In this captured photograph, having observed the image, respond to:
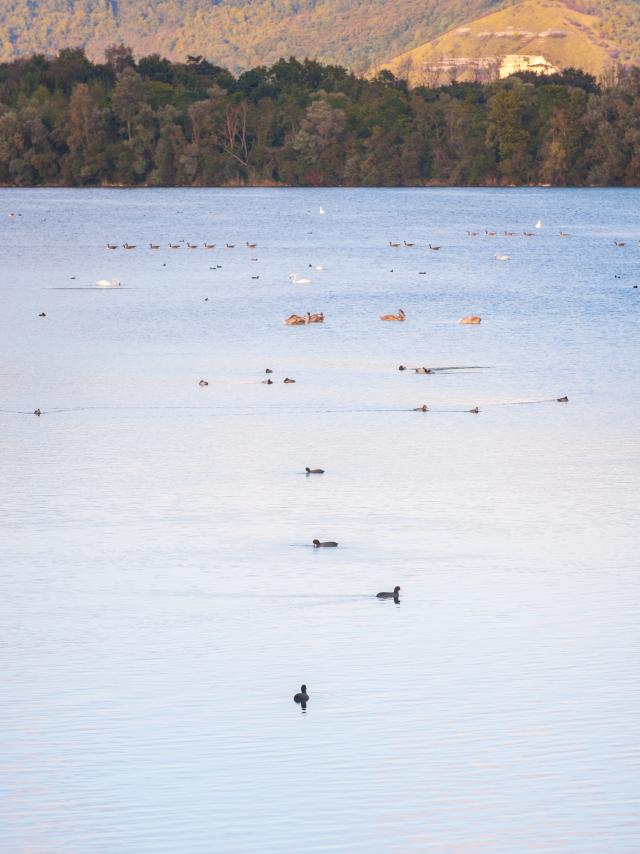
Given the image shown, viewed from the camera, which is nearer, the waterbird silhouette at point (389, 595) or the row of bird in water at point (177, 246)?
the waterbird silhouette at point (389, 595)

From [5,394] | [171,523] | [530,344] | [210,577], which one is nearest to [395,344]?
[530,344]

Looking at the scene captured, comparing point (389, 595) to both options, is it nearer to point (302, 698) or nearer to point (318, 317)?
point (302, 698)

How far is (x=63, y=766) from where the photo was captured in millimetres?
14336

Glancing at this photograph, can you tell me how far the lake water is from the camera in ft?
44.8

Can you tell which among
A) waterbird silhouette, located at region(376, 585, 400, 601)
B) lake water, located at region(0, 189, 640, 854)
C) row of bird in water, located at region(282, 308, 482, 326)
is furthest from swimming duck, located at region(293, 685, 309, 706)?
row of bird in water, located at region(282, 308, 482, 326)

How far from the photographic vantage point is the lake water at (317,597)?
13.7 metres

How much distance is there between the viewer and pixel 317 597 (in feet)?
64.5

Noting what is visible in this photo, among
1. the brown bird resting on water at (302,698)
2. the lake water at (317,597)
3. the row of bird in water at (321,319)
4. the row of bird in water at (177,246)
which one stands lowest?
the row of bird in water at (177,246)

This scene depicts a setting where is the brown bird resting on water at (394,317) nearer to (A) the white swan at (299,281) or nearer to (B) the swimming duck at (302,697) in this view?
(A) the white swan at (299,281)

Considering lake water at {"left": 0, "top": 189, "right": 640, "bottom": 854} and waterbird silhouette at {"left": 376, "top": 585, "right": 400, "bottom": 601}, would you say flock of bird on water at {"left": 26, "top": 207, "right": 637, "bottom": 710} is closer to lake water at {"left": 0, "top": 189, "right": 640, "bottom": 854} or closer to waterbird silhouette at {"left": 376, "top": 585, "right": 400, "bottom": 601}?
waterbird silhouette at {"left": 376, "top": 585, "right": 400, "bottom": 601}

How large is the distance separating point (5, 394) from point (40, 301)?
2515cm

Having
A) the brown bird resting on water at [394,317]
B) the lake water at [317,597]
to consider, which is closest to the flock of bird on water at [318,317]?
the brown bird resting on water at [394,317]

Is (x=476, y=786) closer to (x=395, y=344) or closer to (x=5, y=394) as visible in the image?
(x=5, y=394)

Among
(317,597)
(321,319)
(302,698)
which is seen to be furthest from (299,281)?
(302,698)
